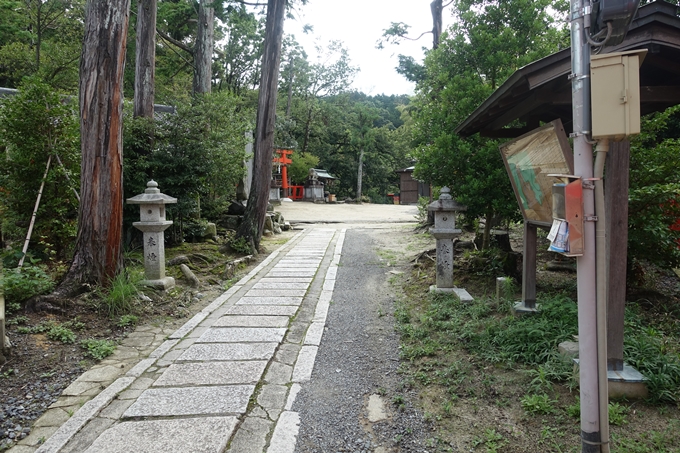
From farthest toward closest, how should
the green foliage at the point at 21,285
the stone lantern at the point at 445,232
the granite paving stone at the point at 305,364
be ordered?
the stone lantern at the point at 445,232 → the green foliage at the point at 21,285 → the granite paving stone at the point at 305,364

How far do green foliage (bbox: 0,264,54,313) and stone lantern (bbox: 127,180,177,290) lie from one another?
128cm

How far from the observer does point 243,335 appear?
14.8 ft

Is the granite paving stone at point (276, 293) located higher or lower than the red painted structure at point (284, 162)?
lower

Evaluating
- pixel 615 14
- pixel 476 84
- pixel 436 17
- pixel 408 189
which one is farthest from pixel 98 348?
pixel 408 189

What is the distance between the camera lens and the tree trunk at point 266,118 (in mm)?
9648

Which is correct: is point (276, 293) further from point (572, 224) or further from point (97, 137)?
point (572, 224)

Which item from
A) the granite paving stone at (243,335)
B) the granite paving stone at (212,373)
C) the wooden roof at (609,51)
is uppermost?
the wooden roof at (609,51)

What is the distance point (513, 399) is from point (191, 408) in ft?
7.70

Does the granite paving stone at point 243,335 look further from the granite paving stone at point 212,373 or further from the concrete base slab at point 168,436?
the concrete base slab at point 168,436

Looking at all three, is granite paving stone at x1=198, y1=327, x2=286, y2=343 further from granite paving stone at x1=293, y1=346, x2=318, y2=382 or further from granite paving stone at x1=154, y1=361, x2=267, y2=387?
granite paving stone at x1=154, y1=361, x2=267, y2=387

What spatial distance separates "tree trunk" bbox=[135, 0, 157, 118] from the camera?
33.3 ft

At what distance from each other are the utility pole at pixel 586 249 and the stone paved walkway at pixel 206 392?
1.71 meters

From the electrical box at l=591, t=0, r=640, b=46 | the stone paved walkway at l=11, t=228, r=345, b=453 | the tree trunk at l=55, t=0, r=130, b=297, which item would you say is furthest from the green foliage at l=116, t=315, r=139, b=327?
the electrical box at l=591, t=0, r=640, b=46

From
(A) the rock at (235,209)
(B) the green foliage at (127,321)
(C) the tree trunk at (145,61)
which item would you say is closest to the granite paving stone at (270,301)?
(B) the green foliage at (127,321)
